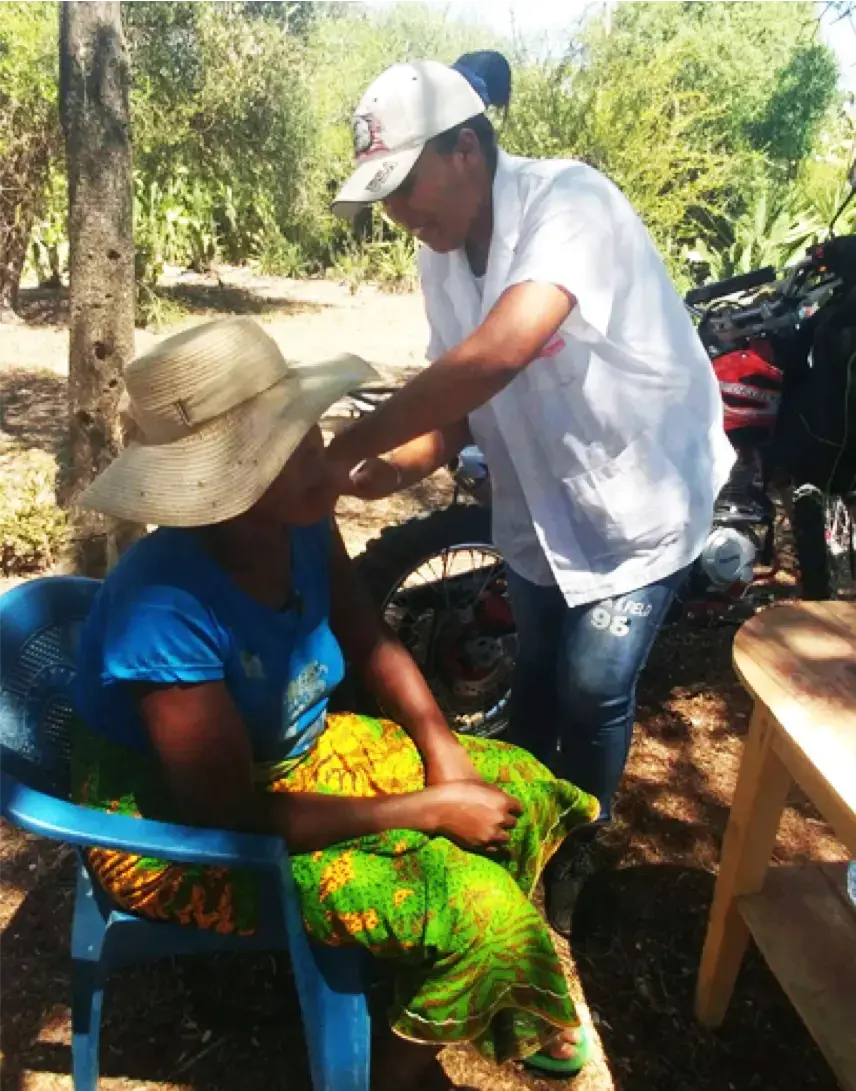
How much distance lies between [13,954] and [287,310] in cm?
929

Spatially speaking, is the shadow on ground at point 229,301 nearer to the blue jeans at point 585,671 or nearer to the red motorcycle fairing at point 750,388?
the red motorcycle fairing at point 750,388

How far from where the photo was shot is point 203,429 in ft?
4.96

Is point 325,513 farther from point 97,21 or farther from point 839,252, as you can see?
point 97,21

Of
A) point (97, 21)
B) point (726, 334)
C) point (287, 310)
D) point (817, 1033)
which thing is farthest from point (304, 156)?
point (817, 1033)

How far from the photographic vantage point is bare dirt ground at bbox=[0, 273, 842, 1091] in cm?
202

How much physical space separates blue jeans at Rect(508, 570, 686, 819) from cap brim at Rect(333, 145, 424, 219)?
0.94 metres

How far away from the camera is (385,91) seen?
5.73 feet

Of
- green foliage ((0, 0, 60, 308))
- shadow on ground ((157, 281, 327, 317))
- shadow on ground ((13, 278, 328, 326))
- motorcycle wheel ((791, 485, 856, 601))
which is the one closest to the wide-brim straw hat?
motorcycle wheel ((791, 485, 856, 601))

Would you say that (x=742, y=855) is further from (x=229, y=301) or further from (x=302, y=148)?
(x=302, y=148)

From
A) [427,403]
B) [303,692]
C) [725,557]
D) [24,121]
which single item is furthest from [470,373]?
[24,121]

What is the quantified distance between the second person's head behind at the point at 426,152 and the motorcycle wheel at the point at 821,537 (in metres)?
2.01

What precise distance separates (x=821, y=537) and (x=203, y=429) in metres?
2.63

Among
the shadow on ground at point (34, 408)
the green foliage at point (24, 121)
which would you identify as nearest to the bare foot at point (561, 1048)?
the shadow on ground at point (34, 408)

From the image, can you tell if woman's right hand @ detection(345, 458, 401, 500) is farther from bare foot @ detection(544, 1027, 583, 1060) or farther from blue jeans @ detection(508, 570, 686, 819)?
bare foot @ detection(544, 1027, 583, 1060)
